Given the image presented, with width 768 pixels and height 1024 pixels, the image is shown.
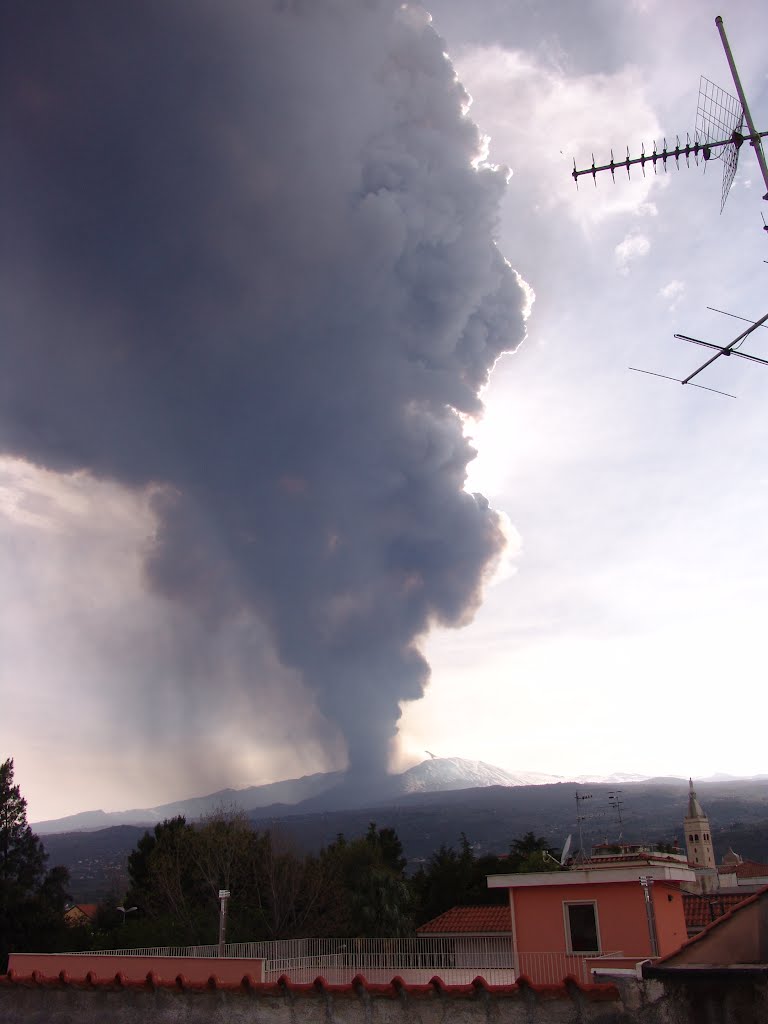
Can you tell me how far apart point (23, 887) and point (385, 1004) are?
4094 centimetres

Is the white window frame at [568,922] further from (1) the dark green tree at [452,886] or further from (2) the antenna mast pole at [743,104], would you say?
(1) the dark green tree at [452,886]

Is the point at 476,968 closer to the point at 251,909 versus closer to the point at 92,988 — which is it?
the point at 92,988

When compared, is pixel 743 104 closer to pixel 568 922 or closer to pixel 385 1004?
pixel 385 1004

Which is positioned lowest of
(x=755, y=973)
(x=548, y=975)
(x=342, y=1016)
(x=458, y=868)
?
(x=458, y=868)

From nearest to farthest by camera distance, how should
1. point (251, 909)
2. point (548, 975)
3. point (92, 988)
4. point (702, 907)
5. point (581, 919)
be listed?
point (92, 988) → point (548, 975) → point (581, 919) → point (702, 907) → point (251, 909)

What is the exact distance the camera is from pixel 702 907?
2577 centimetres

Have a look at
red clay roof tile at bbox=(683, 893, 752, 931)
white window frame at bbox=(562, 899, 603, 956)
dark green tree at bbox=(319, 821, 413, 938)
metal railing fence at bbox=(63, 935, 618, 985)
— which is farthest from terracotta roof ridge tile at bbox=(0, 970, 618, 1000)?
dark green tree at bbox=(319, 821, 413, 938)

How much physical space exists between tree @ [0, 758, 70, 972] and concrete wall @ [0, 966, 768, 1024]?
33.4 meters

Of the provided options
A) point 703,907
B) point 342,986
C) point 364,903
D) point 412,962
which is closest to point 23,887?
point 364,903

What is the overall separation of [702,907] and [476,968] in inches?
458

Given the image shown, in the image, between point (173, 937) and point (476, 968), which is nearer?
point (476, 968)

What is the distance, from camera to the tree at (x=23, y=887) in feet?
127

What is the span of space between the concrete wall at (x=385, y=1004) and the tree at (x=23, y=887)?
1313 inches

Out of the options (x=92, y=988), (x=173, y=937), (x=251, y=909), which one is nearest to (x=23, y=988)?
(x=92, y=988)
